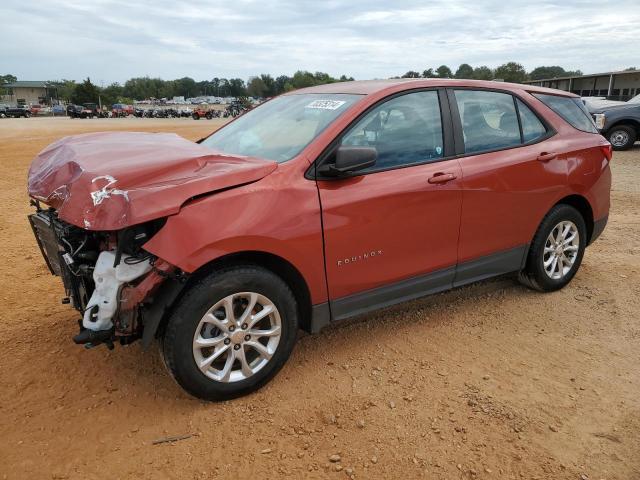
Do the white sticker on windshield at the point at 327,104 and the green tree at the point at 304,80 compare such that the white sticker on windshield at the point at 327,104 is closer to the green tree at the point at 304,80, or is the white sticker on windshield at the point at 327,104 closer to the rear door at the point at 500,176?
the rear door at the point at 500,176

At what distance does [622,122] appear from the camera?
47.0 ft

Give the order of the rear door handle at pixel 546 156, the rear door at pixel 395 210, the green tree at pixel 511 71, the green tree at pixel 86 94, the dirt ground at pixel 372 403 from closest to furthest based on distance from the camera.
A: the dirt ground at pixel 372 403
the rear door at pixel 395 210
the rear door handle at pixel 546 156
the green tree at pixel 511 71
the green tree at pixel 86 94

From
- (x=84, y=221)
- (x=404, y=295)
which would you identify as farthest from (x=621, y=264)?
(x=84, y=221)

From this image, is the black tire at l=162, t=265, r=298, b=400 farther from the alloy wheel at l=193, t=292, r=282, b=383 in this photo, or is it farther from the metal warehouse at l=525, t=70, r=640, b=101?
the metal warehouse at l=525, t=70, r=640, b=101

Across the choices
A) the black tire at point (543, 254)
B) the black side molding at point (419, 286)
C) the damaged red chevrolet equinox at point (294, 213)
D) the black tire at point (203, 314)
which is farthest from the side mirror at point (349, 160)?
the black tire at point (543, 254)

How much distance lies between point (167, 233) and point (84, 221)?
419mm

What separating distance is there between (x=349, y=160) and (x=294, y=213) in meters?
0.44

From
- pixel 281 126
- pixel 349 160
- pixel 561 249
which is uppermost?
pixel 281 126

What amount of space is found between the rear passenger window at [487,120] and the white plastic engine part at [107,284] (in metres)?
2.43

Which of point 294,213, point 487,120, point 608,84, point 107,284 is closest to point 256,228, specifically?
point 294,213

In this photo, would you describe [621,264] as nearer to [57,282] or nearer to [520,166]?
[520,166]

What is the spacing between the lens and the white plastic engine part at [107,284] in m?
2.60

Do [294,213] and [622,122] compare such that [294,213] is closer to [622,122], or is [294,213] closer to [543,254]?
[543,254]

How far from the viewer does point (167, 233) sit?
255 cm
